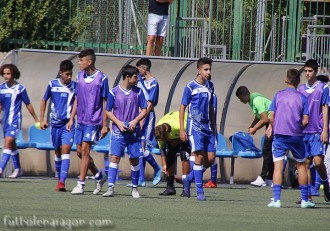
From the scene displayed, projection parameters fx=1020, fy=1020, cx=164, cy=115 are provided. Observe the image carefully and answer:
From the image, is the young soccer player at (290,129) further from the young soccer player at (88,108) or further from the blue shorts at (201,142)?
the young soccer player at (88,108)

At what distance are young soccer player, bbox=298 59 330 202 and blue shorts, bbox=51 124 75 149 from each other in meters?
3.81

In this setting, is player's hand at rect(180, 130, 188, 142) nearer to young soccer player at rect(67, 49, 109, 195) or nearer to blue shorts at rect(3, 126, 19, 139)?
young soccer player at rect(67, 49, 109, 195)

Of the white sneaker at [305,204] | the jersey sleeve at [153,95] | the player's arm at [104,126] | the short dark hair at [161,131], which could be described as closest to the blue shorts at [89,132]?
the player's arm at [104,126]

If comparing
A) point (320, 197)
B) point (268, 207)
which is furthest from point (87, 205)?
point (320, 197)

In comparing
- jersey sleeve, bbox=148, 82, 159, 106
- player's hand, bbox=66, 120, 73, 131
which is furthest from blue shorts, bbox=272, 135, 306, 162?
player's hand, bbox=66, 120, 73, 131

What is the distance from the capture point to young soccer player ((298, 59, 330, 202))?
52.6 ft

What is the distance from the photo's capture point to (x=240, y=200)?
16.3 metres

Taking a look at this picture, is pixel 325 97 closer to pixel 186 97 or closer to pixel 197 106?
pixel 197 106

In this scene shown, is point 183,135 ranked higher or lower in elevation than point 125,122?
lower

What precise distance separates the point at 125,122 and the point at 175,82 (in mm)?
6558

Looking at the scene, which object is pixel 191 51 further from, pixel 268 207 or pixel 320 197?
pixel 268 207

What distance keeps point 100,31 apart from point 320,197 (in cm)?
908

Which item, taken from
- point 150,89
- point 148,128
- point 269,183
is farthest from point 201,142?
point 269,183

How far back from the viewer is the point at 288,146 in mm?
14828
